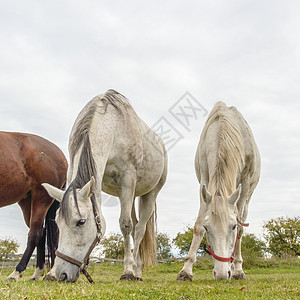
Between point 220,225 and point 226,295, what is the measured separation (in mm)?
1441

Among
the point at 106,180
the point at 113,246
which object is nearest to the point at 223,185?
the point at 106,180

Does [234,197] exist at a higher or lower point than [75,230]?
higher

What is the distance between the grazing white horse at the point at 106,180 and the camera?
4.07 m

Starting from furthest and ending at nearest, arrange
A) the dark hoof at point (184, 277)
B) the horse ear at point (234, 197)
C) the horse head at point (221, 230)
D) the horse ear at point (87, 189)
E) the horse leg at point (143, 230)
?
the horse leg at point (143, 230) → the dark hoof at point (184, 277) → the horse ear at point (234, 197) → the horse head at point (221, 230) → the horse ear at point (87, 189)

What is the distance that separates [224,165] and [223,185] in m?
0.44

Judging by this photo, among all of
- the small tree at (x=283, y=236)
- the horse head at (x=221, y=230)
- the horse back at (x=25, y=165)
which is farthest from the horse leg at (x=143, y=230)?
the small tree at (x=283, y=236)

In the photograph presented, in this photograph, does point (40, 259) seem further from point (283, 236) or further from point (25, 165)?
point (283, 236)

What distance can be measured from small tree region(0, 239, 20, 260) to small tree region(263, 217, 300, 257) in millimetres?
14136

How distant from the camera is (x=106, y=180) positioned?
5812 mm

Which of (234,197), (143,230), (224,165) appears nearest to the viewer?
(234,197)

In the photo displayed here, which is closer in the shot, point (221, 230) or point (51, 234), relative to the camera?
point (221, 230)

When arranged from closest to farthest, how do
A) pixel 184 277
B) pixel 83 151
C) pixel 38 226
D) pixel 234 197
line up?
1. pixel 83 151
2. pixel 234 197
3. pixel 184 277
4. pixel 38 226

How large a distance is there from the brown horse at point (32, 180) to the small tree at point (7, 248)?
33.0 ft

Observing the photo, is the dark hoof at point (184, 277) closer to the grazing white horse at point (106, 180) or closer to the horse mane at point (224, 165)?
the grazing white horse at point (106, 180)
